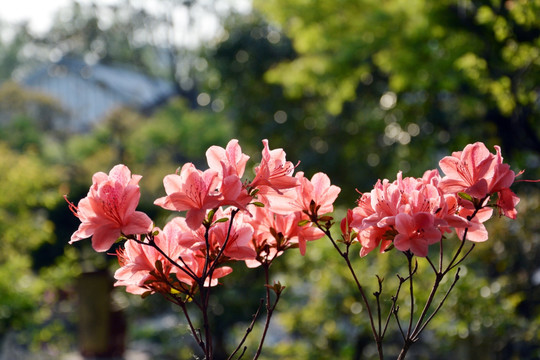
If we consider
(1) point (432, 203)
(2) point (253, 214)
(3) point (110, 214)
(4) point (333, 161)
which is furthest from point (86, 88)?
(1) point (432, 203)

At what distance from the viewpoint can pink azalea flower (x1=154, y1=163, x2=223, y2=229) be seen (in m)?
1.15

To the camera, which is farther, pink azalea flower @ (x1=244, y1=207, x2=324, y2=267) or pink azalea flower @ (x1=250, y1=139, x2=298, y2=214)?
pink azalea flower @ (x1=244, y1=207, x2=324, y2=267)

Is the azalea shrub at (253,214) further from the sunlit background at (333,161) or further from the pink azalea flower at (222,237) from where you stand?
the sunlit background at (333,161)

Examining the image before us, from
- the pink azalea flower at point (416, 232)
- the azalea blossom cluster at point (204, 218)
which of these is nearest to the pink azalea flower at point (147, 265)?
the azalea blossom cluster at point (204, 218)

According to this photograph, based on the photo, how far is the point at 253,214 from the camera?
135 centimetres

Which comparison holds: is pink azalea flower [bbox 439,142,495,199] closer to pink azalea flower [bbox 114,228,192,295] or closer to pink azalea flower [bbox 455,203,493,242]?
pink azalea flower [bbox 455,203,493,242]

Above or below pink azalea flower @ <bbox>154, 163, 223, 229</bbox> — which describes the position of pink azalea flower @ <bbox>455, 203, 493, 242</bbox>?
below

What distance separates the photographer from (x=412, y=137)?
30.6 feet

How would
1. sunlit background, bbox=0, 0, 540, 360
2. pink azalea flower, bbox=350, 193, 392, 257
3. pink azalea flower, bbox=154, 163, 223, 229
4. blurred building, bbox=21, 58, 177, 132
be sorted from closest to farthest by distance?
pink azalea flower, bbox=154, 163, 223, 229 → pink azalea flower, bbox=350, 193, 392, 257 → sunlit background, bbox=0, 0, 540, 360 → blurred building, bbox=21, 58, 177, 132

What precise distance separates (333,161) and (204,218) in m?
10.9

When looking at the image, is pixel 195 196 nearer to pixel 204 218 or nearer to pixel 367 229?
pixel 204 218

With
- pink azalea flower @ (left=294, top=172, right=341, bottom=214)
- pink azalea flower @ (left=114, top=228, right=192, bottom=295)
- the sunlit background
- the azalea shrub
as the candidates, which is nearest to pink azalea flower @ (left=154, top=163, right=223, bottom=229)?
the azalea shrub

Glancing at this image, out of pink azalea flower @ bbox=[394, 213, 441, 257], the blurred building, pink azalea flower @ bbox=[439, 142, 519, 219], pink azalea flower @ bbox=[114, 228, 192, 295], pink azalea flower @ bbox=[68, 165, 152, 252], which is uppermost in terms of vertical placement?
the blurred building

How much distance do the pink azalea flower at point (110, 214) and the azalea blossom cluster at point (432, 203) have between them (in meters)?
0.42
